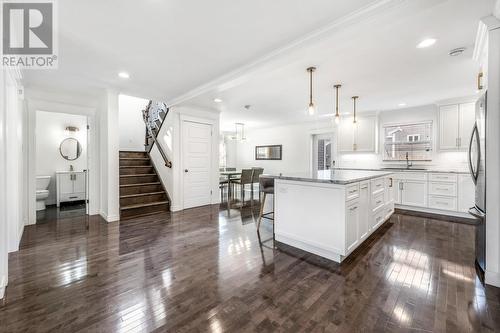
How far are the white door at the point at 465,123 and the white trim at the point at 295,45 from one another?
14.1 feet

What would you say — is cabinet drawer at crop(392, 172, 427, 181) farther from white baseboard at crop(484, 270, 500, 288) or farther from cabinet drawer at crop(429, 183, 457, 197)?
white baseboard at crop(484, 270, 500, 288)

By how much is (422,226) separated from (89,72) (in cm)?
609

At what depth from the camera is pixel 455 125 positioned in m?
4.63

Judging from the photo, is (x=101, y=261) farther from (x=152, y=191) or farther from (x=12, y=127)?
(x=152, y=191)

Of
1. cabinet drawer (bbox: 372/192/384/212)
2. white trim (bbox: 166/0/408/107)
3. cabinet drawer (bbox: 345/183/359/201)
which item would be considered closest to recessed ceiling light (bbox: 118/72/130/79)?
white trim (bbox: 166/0/408/107)

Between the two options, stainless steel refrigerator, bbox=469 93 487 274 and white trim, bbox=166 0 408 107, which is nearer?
white trim, bbox=166 0 408 107

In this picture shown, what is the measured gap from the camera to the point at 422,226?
3846 mm

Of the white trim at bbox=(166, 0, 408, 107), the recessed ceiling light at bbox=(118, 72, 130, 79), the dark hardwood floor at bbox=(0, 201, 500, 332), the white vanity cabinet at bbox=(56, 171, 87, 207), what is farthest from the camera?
the white vanity cabinet at bbox=(56, 171, 87, 207)

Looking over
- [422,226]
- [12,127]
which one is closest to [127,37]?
[12,127]

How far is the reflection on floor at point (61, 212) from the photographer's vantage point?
13.9ft

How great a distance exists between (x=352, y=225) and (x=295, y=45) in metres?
2.19

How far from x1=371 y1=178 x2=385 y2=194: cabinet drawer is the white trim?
2.13 metres

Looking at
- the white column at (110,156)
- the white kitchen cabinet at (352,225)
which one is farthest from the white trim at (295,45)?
the white kitchen cabinet at (352,225)

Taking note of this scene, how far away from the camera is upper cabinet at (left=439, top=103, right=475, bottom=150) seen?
176 inches
